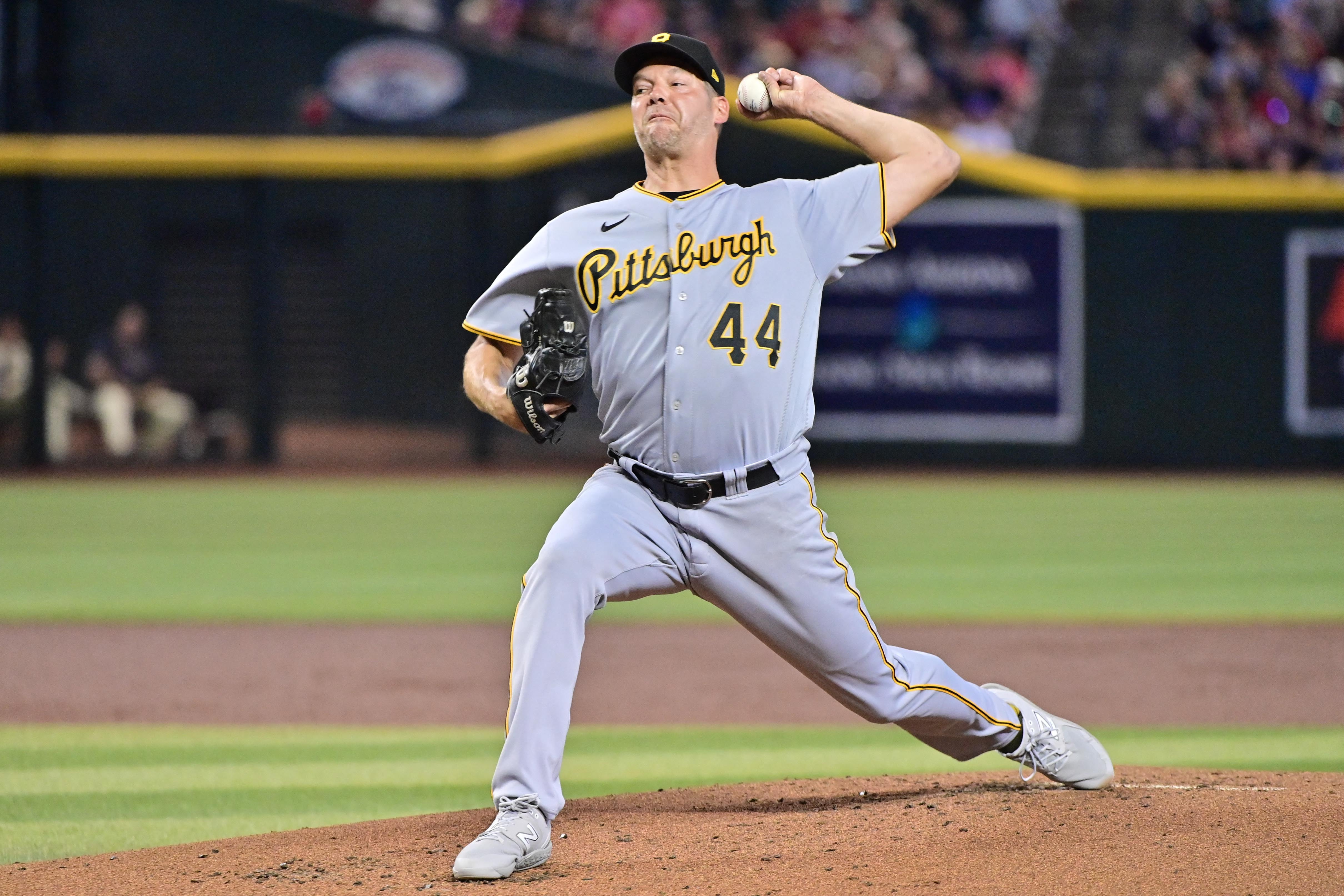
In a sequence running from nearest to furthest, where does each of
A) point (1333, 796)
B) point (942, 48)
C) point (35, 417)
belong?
point (1333, 796), point (35, 417), point (942, 48)

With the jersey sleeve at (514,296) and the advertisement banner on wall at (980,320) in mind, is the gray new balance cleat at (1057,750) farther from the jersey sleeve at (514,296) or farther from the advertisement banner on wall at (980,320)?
the advertisement banner on wall at (980,320)

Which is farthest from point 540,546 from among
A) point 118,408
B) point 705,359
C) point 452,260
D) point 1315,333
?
point 1315,333

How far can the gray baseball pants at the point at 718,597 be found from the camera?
3582 millimetres

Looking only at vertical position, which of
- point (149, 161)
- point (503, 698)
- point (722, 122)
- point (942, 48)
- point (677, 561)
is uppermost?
point (942, 48)

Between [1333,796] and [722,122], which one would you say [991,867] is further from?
[722,122]

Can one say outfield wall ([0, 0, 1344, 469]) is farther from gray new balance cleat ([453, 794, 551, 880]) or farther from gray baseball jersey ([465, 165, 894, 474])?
gray new balance cleat ([453, 794, 551, 880])

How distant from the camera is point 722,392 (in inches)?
148

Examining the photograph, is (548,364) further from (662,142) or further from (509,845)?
(509,845)

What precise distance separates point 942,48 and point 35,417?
10412 mm

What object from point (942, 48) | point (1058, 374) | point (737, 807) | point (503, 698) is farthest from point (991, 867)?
point (942, 48)

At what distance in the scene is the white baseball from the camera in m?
3.82

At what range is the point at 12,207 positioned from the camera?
52.3ft

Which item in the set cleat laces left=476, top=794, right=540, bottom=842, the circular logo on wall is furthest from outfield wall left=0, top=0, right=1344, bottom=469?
cleat laces left=476, top=794, right=540, bottom=842

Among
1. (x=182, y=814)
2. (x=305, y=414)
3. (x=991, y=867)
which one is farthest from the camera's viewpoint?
(x=305, y=414)
